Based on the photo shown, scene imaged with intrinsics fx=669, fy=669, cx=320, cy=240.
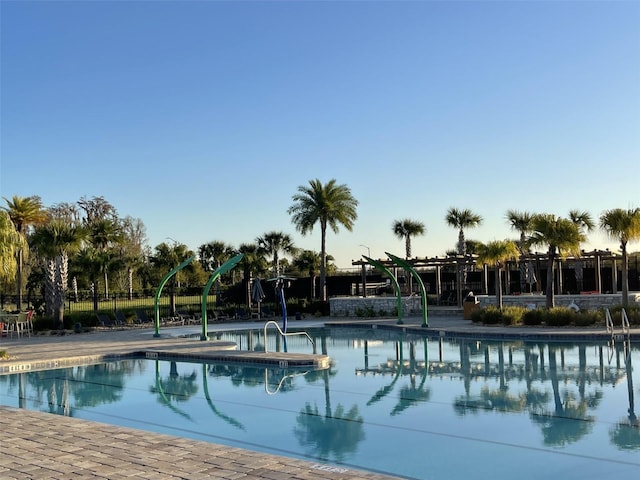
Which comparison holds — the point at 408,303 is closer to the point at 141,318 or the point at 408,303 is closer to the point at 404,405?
the point at 141,318

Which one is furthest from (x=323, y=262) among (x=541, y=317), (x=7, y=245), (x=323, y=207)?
(x=7, y=245)

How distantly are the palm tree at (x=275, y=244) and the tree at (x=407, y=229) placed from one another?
10.9 m

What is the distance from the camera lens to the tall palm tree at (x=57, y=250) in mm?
25406

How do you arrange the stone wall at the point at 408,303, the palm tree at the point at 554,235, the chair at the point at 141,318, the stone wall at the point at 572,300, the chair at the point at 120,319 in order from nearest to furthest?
the palm tree at the point at 554,235, the stone wall at the point at 572,300, the stone wall at the point at 408,303, the chair at the point at 120,319, the chair at the point at 141,318

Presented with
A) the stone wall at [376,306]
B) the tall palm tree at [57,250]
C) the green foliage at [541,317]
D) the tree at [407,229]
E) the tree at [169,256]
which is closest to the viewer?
the green foliage at [541,317]

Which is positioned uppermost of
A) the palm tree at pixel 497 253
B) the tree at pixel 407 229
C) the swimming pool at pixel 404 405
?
the tree at pixel 407 229

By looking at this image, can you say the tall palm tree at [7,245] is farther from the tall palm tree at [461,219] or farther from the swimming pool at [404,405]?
the tall palm tree at [461,219]

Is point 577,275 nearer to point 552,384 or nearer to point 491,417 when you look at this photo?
point 552,384

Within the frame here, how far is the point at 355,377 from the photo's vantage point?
1373 centimetres

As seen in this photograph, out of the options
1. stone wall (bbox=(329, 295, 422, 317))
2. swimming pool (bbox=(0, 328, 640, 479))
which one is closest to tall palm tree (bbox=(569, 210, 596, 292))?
stone wall (bbox=(329, 295, 422, 317))

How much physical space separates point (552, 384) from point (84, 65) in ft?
54.4

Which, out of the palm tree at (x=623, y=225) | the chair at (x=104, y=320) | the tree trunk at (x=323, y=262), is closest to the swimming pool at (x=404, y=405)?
the palm tree at (x=623, y=225)

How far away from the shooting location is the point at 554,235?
2277 centimetres

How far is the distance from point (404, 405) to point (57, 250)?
1880 cm
